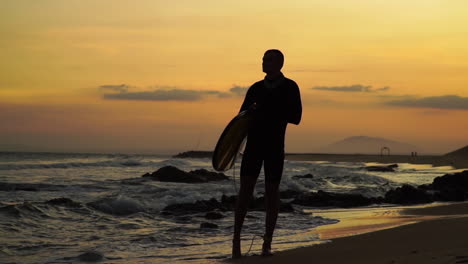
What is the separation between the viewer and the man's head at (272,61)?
6.38 m

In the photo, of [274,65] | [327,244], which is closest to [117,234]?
[327,244]

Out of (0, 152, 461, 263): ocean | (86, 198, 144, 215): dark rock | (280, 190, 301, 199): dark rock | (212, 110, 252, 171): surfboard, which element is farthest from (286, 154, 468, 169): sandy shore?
(212, 110, 252, 171): surfboard

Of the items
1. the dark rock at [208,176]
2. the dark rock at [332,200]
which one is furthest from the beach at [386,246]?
the dark rock at [208,176]

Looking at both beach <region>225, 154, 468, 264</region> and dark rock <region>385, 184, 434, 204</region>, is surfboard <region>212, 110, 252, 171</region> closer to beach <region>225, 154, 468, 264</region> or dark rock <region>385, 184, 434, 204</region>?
beach <region>225, 154, 468, 264</region>

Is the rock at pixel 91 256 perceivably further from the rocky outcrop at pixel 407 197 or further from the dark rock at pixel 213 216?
the rocky outcrop at pixel 407 197

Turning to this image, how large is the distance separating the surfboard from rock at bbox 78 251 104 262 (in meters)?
1.68

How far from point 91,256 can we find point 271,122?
2587 millimetres

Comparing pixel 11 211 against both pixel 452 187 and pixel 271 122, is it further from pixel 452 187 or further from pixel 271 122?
pixel 452 187

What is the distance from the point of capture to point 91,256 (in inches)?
278

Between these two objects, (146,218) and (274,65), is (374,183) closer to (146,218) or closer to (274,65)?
(146,218)

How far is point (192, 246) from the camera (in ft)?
26.3

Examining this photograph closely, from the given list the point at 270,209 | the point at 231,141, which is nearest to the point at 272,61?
the point at 231,141

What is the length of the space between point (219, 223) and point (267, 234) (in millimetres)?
4278

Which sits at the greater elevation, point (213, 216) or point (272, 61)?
point (272, 61)
